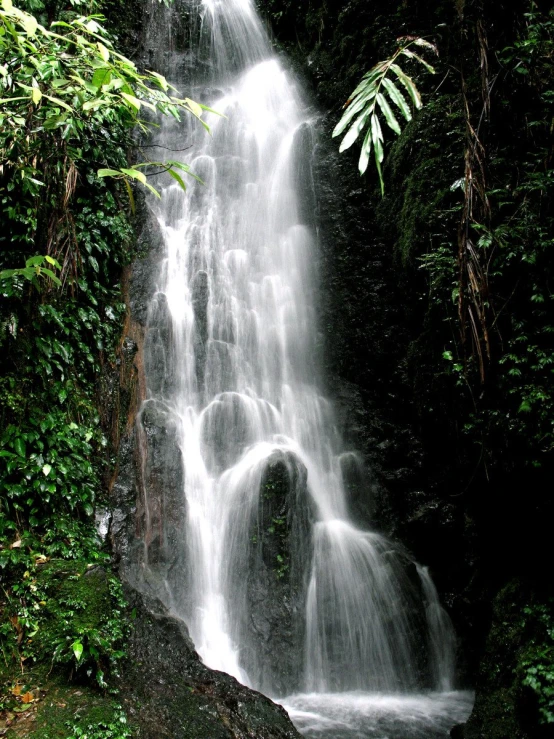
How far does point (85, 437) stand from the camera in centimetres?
529

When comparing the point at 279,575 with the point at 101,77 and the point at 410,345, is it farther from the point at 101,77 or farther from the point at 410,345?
the point at 101,77

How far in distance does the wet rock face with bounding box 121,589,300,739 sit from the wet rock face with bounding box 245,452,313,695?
1707 mm

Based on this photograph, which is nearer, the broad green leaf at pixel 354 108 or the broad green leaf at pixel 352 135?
the broad green leaf at pixel 352 135

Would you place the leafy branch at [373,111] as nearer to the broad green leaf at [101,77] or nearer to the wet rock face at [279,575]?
the broad green leaf at [101,77]

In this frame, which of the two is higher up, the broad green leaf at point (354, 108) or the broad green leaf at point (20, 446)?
the broad green leaf at point (354, 108)

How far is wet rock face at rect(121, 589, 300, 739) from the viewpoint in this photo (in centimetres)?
362

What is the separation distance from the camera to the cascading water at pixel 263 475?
618 cm

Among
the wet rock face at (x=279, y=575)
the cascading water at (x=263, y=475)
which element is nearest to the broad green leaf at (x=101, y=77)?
the cascading water at (x=263, y=475)

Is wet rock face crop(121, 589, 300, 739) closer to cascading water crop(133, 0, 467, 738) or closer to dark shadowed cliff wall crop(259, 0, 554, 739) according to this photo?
cascading water crop(133, 0, 467, 738)

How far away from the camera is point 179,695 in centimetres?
395

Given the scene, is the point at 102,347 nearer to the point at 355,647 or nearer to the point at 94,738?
the point at 94,738

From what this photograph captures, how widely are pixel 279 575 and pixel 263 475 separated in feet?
4.25

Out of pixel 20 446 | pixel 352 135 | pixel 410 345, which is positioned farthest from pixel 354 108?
pixel 410 345

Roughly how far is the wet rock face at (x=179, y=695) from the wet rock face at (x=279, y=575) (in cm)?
171
